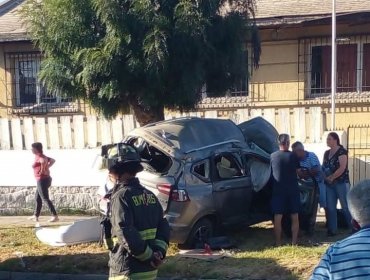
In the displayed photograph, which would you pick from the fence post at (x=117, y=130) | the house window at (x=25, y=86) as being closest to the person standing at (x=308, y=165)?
the fence post at (x=117, y=130)

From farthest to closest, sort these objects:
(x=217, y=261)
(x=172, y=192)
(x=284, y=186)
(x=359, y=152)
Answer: (x=359, y=152) → (x=284, y=186) → (x=172, y=192) → (x=217, y=261)

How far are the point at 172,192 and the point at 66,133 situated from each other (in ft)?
17.6

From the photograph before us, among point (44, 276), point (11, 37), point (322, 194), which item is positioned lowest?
point (44, 276)

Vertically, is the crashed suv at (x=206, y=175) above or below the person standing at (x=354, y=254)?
below

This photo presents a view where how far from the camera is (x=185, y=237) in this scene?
31.9 ft

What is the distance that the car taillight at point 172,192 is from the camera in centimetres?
962

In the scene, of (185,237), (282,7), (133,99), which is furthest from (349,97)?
(185,237)

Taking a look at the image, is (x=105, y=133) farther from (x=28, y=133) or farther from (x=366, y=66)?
(x=366, y=66)

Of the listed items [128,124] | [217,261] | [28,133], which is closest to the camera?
[217,261]

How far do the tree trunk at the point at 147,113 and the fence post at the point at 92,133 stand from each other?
265cm

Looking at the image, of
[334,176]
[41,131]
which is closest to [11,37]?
[41,131]

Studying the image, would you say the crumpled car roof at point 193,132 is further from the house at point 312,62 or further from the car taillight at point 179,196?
the house at point 312,62

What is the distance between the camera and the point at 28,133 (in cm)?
1474

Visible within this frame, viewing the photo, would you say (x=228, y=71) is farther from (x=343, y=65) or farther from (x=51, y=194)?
(x=343, y=65)
